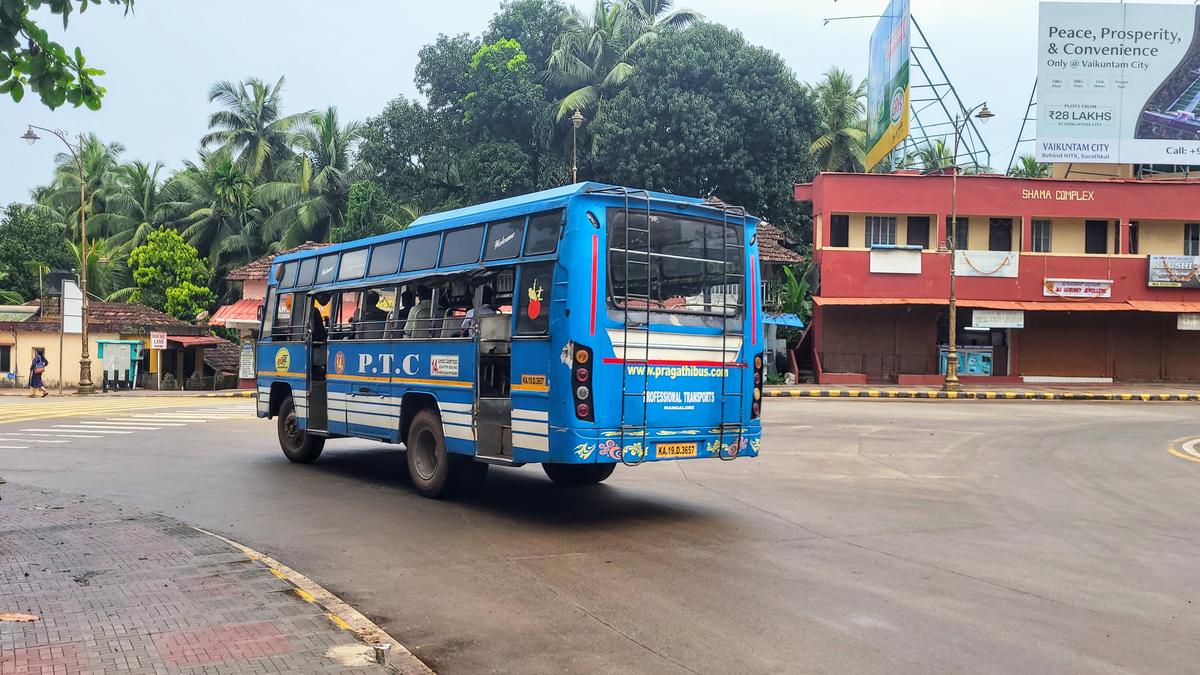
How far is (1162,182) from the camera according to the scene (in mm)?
36750

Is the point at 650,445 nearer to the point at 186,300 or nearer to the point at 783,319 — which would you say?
the point at 783,319

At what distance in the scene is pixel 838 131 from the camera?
165 feet

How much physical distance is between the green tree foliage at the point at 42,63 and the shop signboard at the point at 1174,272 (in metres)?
39.3

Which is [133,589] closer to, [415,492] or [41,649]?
[41,649]

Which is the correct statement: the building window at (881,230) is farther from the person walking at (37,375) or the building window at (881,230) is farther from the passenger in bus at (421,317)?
the person walking at (37,375)

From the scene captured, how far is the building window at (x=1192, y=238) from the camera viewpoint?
1490 inches

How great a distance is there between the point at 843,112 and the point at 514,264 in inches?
1756

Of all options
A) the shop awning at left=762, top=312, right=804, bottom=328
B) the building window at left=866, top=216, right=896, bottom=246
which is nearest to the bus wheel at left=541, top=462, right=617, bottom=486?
the shop awning at left=762, top=312, right=804, bottom=328

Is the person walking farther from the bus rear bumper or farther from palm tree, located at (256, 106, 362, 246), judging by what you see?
the bus rear bumper

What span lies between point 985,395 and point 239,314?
→ 28304 millimetres

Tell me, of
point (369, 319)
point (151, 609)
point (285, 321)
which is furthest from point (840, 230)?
point (151, 609)

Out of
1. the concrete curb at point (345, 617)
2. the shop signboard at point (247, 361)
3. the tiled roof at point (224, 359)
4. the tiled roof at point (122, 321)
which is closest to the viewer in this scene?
the concrete curb at point (345, 617)

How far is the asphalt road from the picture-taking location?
5648 mm

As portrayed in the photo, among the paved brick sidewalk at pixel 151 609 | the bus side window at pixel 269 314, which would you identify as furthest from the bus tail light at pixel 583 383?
the bus side window at pixel 269 314
